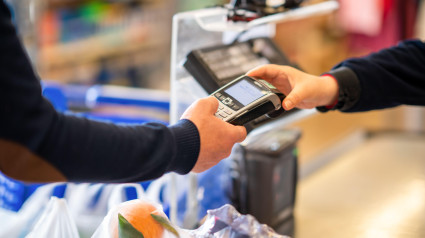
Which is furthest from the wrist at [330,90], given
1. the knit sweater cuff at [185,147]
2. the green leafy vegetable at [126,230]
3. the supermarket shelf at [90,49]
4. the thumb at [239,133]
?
the supermarket shelf at [90,49]

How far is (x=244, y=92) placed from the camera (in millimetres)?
1071

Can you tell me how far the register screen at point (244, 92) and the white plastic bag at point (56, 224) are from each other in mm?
380

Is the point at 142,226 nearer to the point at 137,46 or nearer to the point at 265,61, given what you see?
the point at 265,61

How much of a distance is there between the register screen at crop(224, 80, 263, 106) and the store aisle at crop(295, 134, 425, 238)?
0.59 meters

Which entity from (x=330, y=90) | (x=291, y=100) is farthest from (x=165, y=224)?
(x=330, y=90)

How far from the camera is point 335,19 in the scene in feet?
13.1

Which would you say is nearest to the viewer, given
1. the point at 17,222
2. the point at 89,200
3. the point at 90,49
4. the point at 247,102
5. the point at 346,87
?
the point at 247,102

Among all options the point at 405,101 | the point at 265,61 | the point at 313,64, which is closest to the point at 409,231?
the point at 405,101

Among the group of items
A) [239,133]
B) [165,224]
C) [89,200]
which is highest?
[239,133]

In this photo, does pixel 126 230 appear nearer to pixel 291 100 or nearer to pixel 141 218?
pixel 141 218

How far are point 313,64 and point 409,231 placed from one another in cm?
259

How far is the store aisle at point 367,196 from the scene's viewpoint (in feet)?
4.95

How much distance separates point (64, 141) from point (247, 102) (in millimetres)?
363

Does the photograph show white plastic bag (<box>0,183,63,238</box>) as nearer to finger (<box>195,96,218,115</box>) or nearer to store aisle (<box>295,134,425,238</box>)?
finger (<box>195,96,218,115</box>)
